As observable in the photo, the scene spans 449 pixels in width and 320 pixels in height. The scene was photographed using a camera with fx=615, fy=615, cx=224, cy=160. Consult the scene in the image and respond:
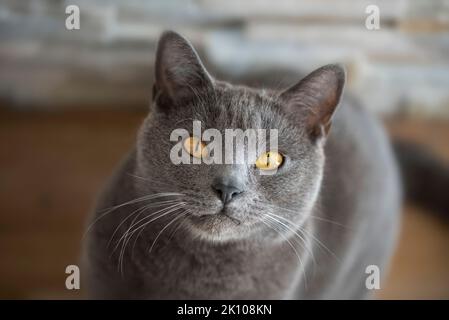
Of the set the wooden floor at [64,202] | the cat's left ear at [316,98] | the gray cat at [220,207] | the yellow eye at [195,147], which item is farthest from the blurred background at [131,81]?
the yellow eye at [195,147]

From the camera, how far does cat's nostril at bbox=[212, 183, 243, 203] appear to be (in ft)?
3.30

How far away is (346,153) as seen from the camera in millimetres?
1469

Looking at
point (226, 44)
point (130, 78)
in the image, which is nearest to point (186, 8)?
point (226, 44)

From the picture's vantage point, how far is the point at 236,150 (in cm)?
102

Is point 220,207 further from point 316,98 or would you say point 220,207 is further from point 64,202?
point 64,202

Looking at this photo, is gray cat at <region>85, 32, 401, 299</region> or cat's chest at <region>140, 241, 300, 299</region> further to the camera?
cat's chest at <region>140, 241, 300, 299</region>

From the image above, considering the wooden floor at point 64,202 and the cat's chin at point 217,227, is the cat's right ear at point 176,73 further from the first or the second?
the wooden floor at point 64,202

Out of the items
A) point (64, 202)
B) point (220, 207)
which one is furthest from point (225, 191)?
point (64, 202)

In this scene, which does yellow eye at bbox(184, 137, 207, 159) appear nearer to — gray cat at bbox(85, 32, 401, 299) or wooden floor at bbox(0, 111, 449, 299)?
gray cat at bbox(85, 32, 401, 299)

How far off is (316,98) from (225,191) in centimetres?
24

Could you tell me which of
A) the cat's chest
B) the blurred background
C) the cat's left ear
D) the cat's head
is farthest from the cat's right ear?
the blurred background

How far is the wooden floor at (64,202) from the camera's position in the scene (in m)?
1.61

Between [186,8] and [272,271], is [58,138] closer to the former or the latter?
[186,8]

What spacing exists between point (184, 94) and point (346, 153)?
20.4 inches
